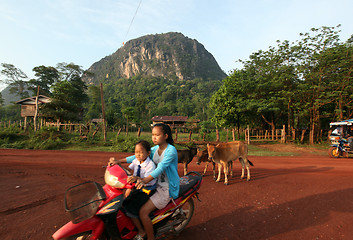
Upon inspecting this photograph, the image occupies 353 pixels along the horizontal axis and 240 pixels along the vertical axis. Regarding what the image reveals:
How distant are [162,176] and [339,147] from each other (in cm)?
1534

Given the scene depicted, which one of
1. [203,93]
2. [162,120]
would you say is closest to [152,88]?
[203,93]

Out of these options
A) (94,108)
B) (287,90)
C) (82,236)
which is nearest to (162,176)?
(82,236)

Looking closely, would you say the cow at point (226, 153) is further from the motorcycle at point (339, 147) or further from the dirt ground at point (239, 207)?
the motorcycle at point (339, 147)

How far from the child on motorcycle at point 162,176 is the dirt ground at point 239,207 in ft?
3.86

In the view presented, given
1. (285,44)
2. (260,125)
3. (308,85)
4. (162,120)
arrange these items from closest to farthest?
(308,85), (285,44), (260,125), (162,120)

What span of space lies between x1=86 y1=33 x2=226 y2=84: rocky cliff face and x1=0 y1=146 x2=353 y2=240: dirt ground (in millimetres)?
138517

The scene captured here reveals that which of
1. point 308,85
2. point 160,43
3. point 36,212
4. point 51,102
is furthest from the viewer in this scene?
point 160,43

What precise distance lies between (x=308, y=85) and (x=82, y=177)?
23737 millimetres

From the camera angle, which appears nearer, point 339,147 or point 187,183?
point 187,183

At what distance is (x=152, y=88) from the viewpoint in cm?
11106

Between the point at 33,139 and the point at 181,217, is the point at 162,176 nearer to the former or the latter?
the point at 181,217

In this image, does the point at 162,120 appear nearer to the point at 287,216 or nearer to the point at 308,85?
the point at 308,85

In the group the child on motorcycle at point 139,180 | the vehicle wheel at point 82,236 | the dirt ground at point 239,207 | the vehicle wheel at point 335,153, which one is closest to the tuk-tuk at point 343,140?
the vehicle wheel at point 335,153

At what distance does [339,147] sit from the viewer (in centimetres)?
1263
